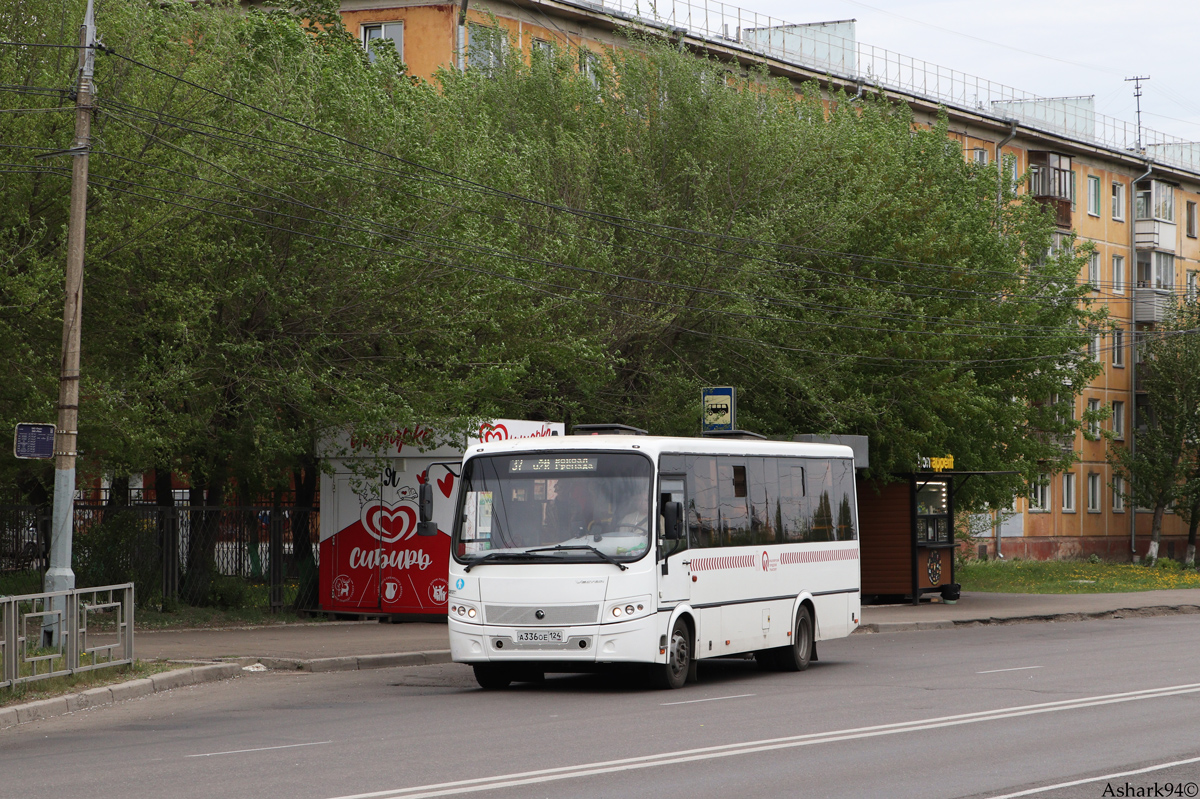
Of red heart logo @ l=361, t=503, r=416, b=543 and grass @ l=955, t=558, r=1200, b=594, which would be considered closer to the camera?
red heart logo @ l=361, t=503, r=416, b=543

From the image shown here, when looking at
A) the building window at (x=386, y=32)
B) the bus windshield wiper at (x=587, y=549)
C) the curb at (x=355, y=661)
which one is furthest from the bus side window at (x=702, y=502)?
the building window at (x=386, y=32)

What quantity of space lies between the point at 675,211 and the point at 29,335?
12.9 m

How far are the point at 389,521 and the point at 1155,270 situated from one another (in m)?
51.4

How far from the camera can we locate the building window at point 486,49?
31.6 metres

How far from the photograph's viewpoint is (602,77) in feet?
98.7

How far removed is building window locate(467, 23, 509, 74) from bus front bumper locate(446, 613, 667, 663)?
18.7 meters

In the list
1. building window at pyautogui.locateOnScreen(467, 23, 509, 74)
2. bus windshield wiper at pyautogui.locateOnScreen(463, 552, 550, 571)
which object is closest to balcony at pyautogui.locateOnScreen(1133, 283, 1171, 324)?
building window at pyautogui.locateOnScreen(467, 23, 509, 74)

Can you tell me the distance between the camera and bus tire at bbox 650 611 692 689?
15.2 m

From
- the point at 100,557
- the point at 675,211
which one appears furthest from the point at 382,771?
the point at 675,211

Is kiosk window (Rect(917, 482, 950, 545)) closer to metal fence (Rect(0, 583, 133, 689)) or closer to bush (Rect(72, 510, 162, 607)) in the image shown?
bush (Rect(72, 510, 162, 607))

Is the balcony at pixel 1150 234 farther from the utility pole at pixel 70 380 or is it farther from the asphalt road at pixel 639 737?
the utility pole at pixel 70 380

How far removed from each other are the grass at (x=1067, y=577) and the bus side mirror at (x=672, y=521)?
24581mm

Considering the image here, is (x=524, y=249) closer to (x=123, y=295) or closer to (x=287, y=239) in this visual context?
(x=287, y=239)

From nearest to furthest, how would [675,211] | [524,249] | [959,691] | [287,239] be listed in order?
[959,691] < [287,239] < [524,249] < [675,211]
